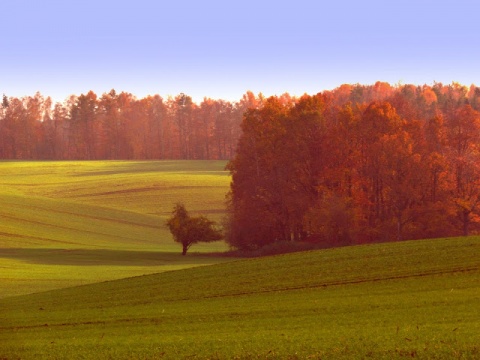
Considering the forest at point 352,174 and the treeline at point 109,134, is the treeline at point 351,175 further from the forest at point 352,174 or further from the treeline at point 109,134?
the treeline at point 109,134

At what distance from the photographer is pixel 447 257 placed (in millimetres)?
32531

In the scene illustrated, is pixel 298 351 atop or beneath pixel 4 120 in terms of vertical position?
beneath

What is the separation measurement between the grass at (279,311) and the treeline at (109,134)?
14889cm

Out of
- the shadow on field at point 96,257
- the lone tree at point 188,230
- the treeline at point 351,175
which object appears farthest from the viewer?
the lone tree at point 188,230

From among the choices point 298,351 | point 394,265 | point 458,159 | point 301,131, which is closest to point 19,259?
point 301,131

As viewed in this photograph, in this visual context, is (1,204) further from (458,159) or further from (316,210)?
(458,159)

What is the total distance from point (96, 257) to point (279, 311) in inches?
1514

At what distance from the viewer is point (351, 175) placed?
225 ft

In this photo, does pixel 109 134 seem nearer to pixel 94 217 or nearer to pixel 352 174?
pixel 94 217

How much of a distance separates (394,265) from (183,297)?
9540mm

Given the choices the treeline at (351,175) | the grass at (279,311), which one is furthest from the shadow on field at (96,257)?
the grass at (279,311)

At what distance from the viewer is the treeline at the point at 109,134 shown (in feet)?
609

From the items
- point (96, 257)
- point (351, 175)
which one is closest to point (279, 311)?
point (96, 257)

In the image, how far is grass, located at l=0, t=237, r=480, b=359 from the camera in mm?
18000
